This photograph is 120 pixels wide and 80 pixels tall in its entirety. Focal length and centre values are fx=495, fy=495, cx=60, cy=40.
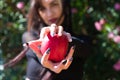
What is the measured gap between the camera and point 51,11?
225 centimetres

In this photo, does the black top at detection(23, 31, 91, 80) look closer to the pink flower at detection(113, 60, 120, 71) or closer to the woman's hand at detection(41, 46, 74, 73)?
the woman's hand at detection(41, 46, 74, 73)

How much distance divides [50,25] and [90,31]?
1900 mm

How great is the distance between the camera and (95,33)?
13.4 ft

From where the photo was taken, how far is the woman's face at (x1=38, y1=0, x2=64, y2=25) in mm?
2242

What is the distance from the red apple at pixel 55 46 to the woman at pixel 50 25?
0.95ft

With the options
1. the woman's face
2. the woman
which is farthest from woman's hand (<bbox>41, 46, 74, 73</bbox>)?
the woman's face

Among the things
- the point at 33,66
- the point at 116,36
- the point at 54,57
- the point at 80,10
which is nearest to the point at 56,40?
the point at 54,57

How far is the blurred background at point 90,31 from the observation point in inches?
152

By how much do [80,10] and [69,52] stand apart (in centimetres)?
244

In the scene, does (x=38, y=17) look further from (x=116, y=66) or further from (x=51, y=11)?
(x=116, y=66)

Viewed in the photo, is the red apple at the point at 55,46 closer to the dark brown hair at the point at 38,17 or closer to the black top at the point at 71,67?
the black top at the point at 71,67

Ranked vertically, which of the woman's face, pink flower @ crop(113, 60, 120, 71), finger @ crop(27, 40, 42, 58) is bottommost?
pink flower @ crop(113, 60, 120, 71)

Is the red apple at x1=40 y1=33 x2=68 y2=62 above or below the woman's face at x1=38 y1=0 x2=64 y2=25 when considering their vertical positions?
above

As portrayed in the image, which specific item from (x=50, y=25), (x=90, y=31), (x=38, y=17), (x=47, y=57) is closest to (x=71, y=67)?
(x=50, y=25)
